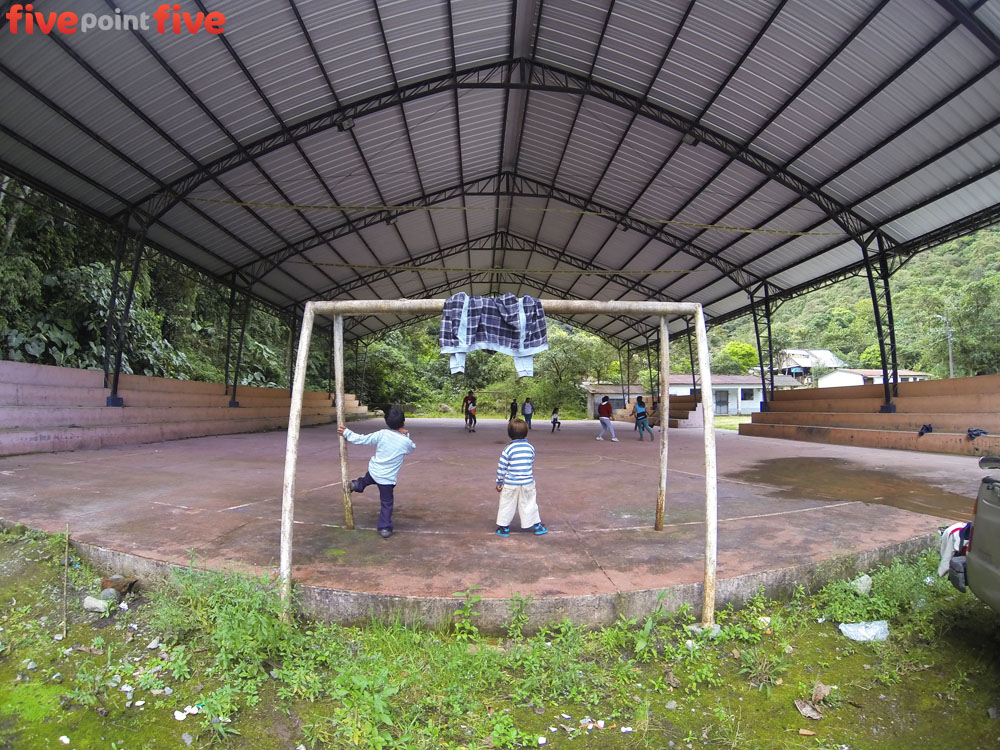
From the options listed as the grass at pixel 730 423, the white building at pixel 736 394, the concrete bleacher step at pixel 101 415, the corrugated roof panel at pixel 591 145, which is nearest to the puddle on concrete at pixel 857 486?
the corrugated roof panel at pixel 591 145

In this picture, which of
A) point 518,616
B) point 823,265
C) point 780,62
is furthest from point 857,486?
point 823,265

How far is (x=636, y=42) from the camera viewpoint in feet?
34.0

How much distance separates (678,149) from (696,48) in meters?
3.11

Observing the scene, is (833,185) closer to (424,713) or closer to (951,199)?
(951,199)

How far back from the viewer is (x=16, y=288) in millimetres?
10656

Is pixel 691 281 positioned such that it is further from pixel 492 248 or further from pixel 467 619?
pixel 467 619

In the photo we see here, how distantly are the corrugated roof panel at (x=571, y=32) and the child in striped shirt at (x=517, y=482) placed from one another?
9362 mm

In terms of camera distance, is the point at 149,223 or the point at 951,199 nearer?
the point at 951,199

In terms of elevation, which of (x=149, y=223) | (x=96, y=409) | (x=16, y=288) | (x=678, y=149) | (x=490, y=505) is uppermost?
(x=678, y=149)

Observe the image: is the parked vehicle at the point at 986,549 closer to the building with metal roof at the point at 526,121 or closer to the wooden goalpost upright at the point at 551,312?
the wooden goalpost upright at the point at 551,312

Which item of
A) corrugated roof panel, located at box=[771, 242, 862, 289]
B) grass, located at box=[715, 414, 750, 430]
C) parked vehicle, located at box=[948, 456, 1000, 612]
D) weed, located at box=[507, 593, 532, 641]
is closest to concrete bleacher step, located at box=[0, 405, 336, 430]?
Answer: weed, located at box=[507, 593, 532, 641]

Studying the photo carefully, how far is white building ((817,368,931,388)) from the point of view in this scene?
3892 centimetres

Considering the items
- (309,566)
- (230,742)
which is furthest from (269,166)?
(230,742)

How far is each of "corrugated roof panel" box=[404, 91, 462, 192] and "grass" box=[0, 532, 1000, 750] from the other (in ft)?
39.1
